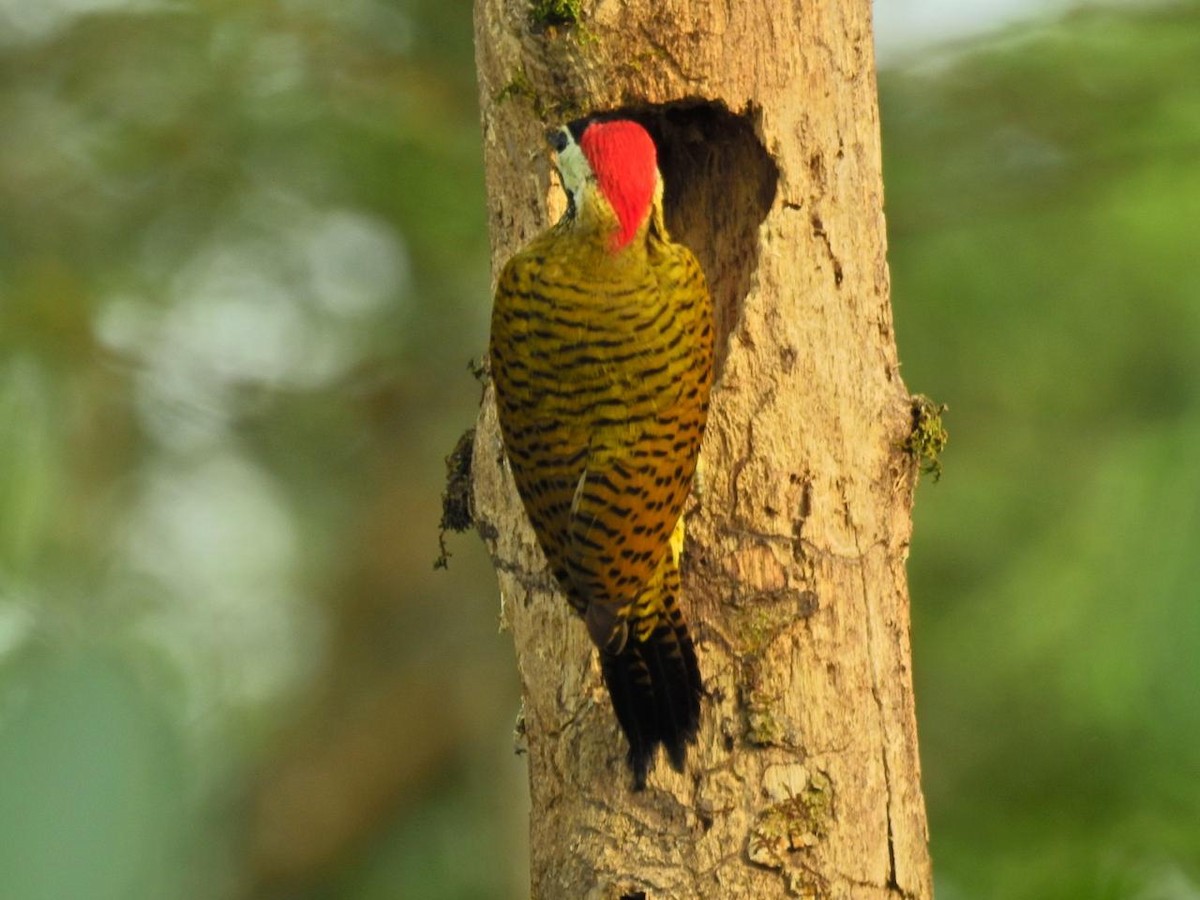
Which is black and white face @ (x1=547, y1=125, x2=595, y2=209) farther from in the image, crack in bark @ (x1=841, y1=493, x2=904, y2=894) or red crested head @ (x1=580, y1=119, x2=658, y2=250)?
crack in bark @ (x1=841, y1=493, x2=904, y2=894)

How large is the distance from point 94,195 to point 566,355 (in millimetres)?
2836

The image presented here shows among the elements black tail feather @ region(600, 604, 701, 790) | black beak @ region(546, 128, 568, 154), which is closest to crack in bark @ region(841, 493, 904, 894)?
black tail feather @ region(600, 604, 701, 790)

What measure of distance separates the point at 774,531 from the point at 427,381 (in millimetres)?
2770

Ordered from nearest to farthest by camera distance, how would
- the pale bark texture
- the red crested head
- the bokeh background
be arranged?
the red crested head
the pale bark texture
the bokeh background

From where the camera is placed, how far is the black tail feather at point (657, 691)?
8.93ft

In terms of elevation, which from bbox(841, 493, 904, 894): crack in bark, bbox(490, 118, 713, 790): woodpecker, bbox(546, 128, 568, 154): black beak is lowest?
bbox(841, 493, 904, 894): crack in bark

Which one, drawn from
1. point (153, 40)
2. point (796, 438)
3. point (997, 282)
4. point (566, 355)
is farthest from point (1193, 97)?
point (153, 40)

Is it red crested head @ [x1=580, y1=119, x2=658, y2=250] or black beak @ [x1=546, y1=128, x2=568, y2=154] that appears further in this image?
black beak @ [x1=546, y1=128, x2=568, y2=154]

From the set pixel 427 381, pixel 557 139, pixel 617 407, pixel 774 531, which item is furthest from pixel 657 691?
pixel 427 381

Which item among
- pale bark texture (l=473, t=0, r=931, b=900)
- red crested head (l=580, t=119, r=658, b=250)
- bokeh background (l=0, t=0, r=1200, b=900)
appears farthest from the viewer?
bokeh background (l=0, t=0, r=1200, b=900)

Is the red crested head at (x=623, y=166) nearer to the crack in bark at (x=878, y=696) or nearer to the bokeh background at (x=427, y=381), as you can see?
the crack in bark at (x=878, y=696)

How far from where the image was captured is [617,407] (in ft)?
8.78

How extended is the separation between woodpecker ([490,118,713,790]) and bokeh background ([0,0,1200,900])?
1.60m

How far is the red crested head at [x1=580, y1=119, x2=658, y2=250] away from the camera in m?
2.62
